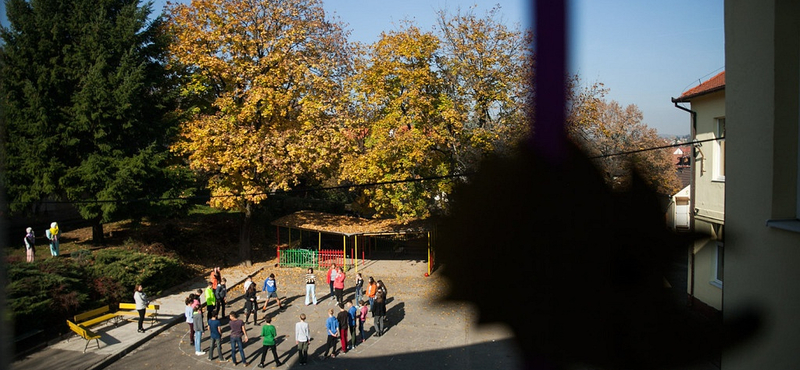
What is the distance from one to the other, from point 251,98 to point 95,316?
26.5ft

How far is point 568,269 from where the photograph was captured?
4.74 ft

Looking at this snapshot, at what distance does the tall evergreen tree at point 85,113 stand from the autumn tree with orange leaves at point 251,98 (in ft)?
4.30

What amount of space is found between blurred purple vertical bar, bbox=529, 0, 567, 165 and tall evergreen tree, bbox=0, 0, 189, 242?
15.4 m

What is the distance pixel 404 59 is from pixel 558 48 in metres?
16.0

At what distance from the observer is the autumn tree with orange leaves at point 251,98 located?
1673cm

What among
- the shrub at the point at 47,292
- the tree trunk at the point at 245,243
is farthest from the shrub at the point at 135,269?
the tree trunk at the point at 245,243

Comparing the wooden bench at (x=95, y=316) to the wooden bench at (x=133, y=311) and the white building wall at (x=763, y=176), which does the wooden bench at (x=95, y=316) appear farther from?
the white building wall at (x=763, y=176)

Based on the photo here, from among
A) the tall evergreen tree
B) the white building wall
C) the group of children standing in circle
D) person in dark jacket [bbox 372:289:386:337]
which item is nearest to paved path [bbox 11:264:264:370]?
the group of children standing in circle

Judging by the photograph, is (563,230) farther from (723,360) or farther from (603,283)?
(723,360)

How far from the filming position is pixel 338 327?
1066 centimetres

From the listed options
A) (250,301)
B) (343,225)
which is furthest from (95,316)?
(343,225)

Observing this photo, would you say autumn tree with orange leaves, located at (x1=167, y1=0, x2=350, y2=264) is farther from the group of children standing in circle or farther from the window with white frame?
the window with white frame

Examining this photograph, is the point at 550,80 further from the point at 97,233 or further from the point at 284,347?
the point at 97,233

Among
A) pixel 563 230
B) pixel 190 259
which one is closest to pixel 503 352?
pixel 563 230
